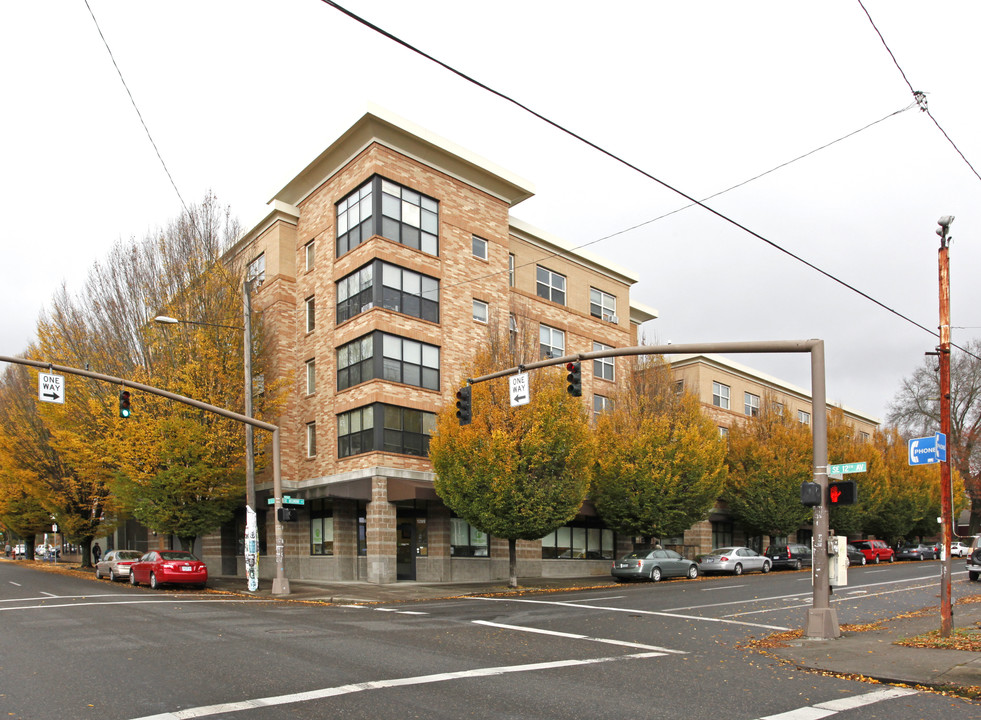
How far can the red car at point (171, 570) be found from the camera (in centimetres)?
2686

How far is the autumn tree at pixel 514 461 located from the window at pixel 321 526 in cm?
694

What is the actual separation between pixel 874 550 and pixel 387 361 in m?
37.2

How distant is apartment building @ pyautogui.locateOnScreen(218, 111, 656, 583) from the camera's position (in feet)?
102

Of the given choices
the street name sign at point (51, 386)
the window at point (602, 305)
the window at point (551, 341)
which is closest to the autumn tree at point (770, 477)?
the window at point (602, 305)

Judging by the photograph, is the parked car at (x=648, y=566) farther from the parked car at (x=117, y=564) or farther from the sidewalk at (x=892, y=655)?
the parked car at (x=117, y=564)

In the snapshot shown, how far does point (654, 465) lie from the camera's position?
3459 centimetres

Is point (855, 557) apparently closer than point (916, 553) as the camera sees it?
Yes

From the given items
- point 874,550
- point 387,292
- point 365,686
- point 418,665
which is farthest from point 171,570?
point 874,550

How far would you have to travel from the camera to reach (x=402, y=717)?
777 centimetres

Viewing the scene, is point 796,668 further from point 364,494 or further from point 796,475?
point 796,475

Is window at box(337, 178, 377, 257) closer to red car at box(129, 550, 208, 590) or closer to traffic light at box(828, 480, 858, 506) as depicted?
red car at box(129, 550, 208, 590)

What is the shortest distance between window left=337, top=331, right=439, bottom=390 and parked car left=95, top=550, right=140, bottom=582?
10670mm

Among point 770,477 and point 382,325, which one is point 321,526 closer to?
point 382,325

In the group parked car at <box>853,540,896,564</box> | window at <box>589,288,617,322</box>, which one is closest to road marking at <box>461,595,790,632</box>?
window at <box>589,288,617,322</box>
